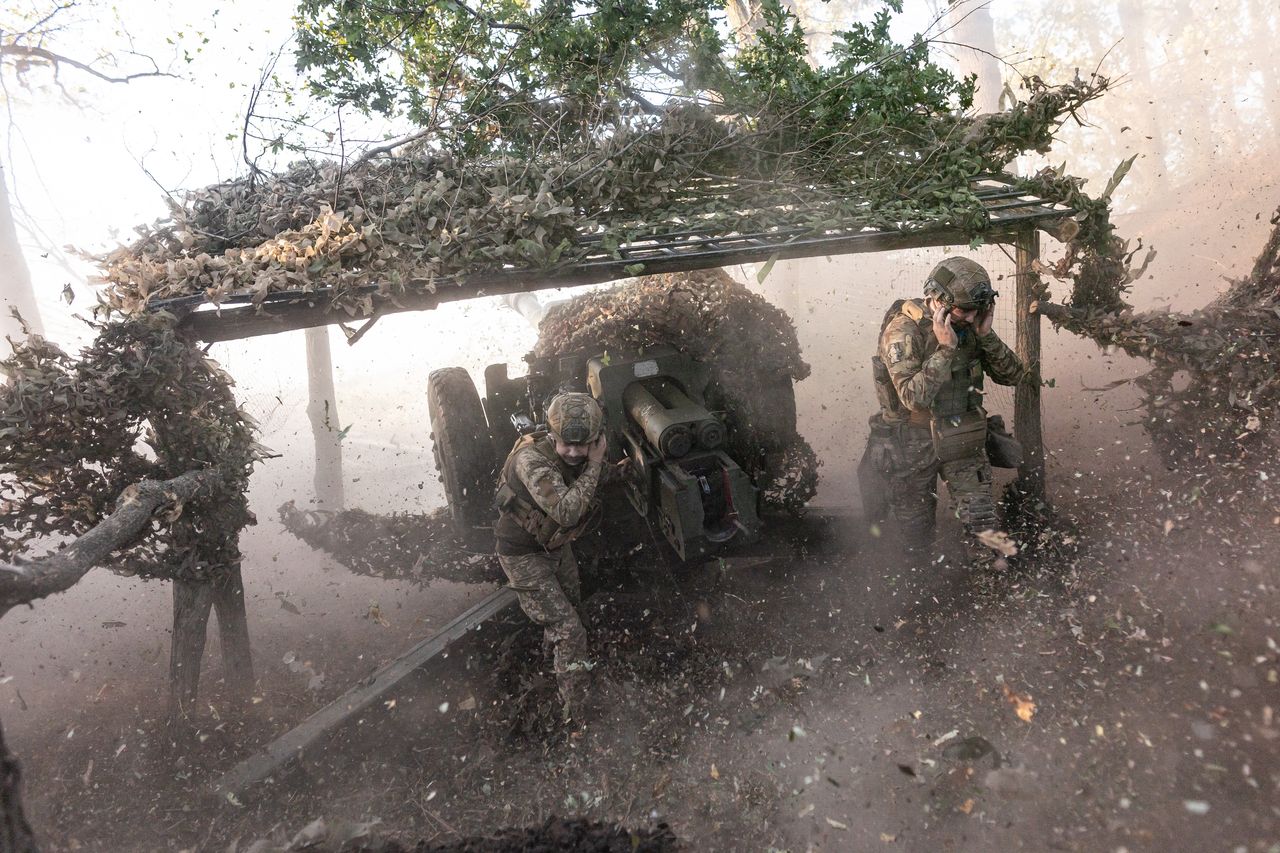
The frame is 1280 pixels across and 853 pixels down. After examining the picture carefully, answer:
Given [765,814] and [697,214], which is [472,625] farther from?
[697,214]

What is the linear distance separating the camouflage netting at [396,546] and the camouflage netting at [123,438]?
1.80 m

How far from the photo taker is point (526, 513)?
15.8 feet

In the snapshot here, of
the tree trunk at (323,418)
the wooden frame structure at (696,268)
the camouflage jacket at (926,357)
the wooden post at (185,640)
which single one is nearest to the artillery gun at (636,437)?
the wooden frame structure at (696,268)

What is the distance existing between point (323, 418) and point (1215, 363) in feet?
32.5

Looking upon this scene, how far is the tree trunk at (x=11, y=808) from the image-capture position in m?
2.18

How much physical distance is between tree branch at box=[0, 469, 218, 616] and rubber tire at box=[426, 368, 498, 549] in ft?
6.41

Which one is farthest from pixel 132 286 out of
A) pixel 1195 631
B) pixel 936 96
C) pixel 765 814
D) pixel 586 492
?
pixel 1195 631

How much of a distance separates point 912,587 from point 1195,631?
69.6 inches

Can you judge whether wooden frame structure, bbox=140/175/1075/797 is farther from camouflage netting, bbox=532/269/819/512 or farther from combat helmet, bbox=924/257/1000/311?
camouflage netting, bbox=532/269/819/512

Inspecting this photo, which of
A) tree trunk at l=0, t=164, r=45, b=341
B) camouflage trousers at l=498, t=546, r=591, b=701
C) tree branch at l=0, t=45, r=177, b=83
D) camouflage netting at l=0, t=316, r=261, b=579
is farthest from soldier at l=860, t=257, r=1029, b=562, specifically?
tree trunk at l=0, t=164, r=45, b=341

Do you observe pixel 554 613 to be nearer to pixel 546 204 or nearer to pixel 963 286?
pixel 546 204

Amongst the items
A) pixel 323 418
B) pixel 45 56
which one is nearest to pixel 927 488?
pixel 323 418

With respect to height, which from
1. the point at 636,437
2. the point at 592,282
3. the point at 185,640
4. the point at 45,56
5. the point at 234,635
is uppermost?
the point at 45,56

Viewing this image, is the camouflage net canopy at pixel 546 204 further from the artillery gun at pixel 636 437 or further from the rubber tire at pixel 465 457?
the rubber tire at pixel 465 457
